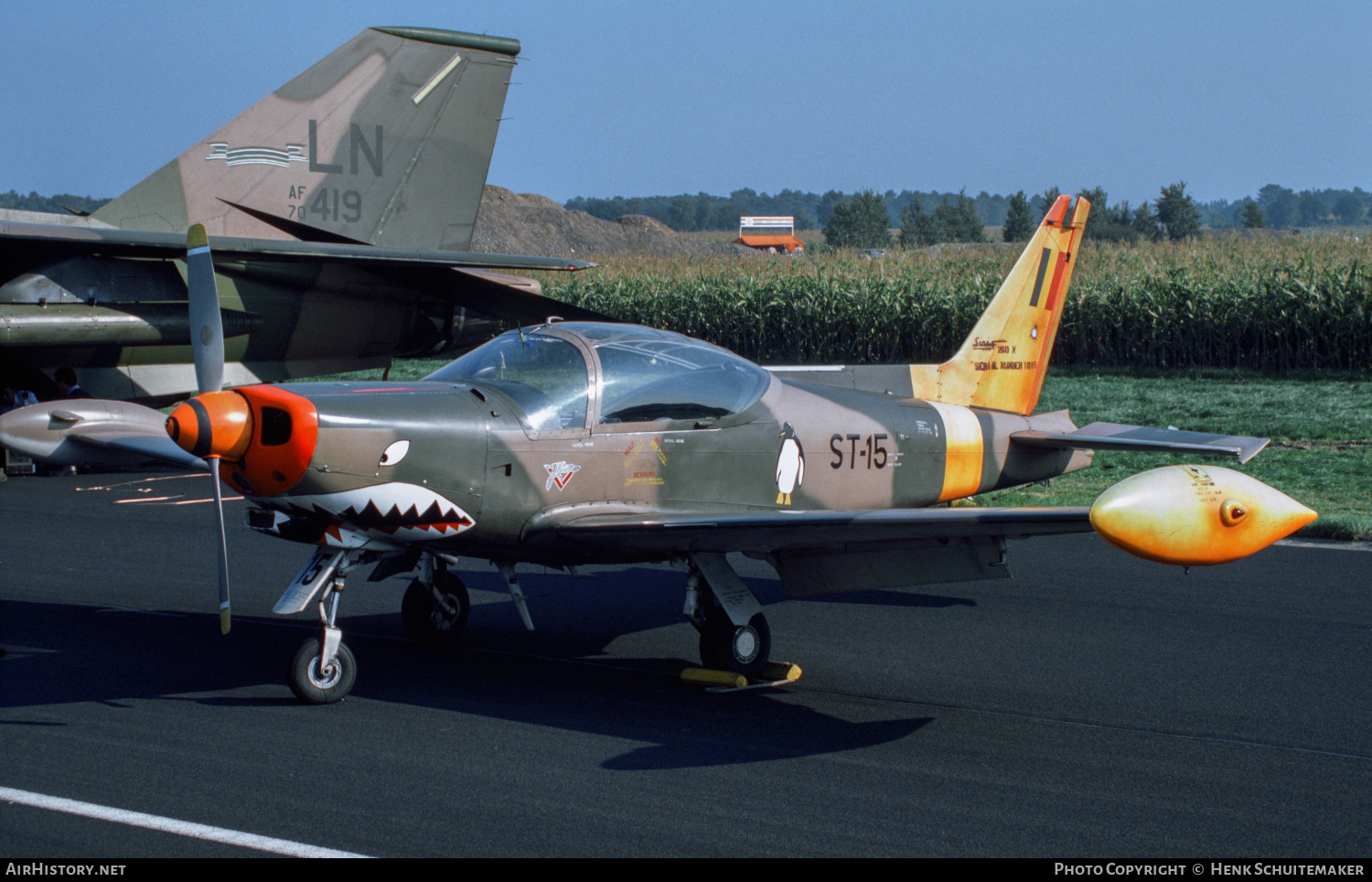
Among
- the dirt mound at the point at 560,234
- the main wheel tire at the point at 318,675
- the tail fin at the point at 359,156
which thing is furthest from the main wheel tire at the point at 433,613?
the dirt mound at the point at 560,234

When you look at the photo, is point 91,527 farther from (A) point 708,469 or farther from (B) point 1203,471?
(B) point 1203,471

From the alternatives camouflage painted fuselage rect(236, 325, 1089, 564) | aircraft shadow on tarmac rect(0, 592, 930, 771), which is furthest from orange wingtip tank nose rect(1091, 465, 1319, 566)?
camouflage painted fuselage rect(236, 325, 1089, 564)

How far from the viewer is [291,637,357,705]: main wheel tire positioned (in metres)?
5.91

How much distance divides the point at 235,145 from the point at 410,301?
297 cm

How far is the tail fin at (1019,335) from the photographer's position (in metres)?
8.74

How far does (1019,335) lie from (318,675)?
5.78m

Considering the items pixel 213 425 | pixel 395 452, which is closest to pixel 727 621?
pixel 395 452

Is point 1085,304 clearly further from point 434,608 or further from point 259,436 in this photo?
point 259,436

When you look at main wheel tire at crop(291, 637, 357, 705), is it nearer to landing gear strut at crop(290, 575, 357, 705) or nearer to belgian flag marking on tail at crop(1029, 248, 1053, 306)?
landing gear strut at crop(290, 575, 357, 705)

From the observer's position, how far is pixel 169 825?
4320 mm

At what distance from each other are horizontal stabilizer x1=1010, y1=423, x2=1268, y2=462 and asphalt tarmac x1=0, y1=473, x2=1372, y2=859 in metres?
1.12

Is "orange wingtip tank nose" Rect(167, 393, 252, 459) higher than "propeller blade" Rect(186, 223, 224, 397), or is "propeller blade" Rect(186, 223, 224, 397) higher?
"propeller blade" Rect(186, 223, 224, 397)

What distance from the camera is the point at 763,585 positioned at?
30.1 feet

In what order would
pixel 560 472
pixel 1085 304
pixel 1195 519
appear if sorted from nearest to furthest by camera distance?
pixel 1195 519
pixel 560 472
pixel 1085 304
